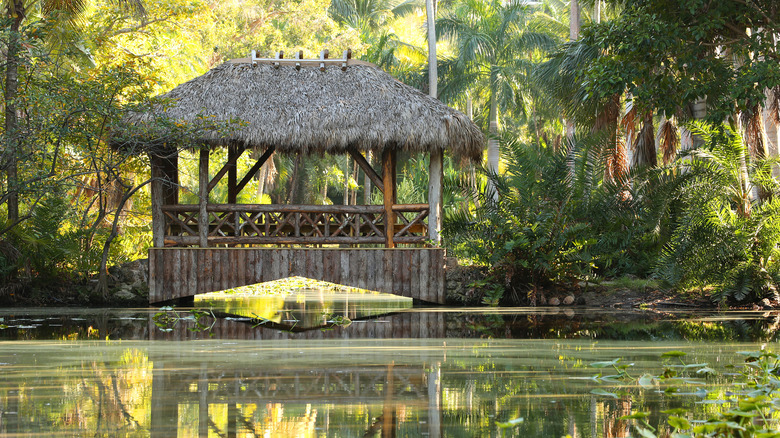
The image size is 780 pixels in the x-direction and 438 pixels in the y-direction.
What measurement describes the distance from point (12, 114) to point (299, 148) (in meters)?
4.01

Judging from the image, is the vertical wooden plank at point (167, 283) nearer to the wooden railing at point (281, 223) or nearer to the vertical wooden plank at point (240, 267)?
the wooden railing at point (281, 223)

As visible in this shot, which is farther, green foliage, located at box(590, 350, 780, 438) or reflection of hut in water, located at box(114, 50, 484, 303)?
reflection of hut in water, located at box(114, 50, 484, 303)

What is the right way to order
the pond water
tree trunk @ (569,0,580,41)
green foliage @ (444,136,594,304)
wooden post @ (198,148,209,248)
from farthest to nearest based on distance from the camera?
1. tree trunk @ (569,0,580,41)
2. wooden post @ (198,148,209,248)
3. green foliage @ (444,136,594,304)
4. the pond water

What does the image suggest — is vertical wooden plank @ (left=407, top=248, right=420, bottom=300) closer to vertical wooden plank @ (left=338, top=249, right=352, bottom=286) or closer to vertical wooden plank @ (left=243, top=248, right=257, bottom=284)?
vertical wooden plank @ (left=338, top=249, right=352, bottom=286)

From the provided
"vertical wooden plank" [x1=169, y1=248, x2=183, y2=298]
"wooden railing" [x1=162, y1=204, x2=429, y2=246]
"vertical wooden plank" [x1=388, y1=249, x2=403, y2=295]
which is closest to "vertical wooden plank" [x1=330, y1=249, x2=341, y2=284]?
"wooden railing" [x1=162, y1=204, x2=429, y2=246]

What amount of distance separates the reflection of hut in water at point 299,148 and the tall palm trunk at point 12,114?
133 cm

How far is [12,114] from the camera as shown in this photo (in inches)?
435

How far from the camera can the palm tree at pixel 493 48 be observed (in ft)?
85.4

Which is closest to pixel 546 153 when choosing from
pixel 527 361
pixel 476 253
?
pixel 476 253

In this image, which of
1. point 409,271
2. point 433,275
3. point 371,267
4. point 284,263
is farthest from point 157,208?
point 433,275

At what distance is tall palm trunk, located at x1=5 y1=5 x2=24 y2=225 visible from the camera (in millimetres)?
9945

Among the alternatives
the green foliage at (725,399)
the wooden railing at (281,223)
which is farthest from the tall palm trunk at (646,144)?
the green foliage at (725,399)

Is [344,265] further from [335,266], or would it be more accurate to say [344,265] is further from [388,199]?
[388,199]

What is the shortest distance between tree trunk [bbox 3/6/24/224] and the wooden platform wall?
2088 millimetres
